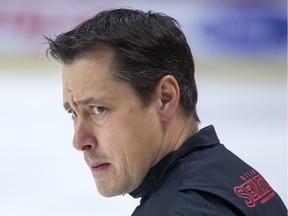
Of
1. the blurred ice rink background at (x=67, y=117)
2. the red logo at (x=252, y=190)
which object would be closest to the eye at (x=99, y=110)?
the red logo at (x=252, y=190)

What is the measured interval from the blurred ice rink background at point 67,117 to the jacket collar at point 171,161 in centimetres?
154

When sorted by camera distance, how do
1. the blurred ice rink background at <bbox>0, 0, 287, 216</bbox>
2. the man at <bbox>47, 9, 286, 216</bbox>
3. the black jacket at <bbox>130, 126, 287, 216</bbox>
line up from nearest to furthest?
the black jacket at <bbox>130, 126, 287, 216</bbox>
the man at <bbox>47, 9, 286, 216</bbox>
the blurred ice rink background at <bbox>0, 0, 287, 216</bbox>

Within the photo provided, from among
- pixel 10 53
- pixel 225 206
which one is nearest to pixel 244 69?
pixel 10 53

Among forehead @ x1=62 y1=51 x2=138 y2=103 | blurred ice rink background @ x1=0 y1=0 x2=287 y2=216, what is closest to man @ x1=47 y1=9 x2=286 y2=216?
forehead @ x1=62 y1=51 x2=138 y2=103

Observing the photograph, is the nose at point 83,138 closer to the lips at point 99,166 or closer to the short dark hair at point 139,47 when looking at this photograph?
the lips at point 99,166

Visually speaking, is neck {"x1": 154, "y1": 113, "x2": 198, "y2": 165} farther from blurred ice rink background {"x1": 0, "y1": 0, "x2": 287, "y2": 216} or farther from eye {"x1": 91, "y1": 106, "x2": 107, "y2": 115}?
blurred ice rink background {"x1": 0, "y1": 0, "x2": 287, "y2": 216}

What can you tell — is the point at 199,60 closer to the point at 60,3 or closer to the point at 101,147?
the point at 60,3

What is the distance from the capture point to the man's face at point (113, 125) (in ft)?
4.44

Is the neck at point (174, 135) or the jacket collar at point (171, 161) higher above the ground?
the neck at point (174, 135)

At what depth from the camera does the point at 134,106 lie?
1.36 m

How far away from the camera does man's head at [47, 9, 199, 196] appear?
1.35 m

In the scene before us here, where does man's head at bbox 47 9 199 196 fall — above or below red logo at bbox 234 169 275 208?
above

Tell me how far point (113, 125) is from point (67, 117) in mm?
1766

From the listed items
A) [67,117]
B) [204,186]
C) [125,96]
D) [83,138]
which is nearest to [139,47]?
[125,96]
